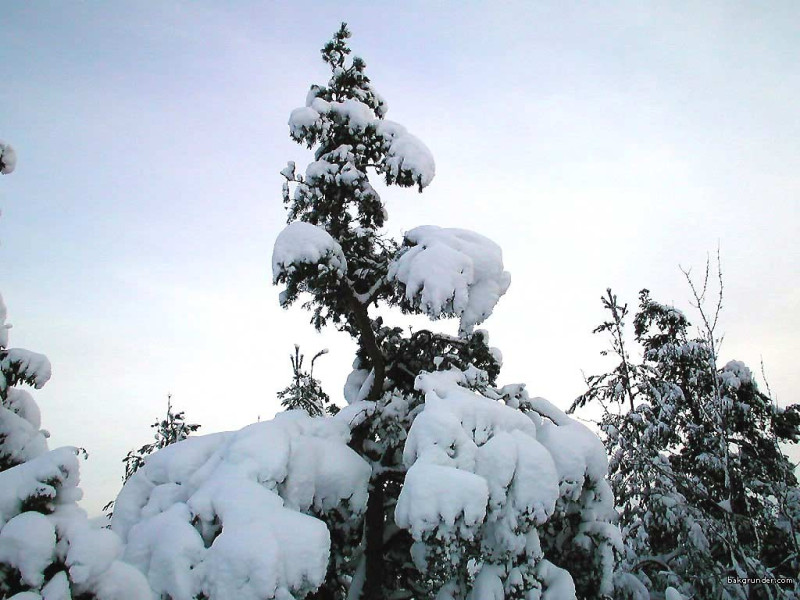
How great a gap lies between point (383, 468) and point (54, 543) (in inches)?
175

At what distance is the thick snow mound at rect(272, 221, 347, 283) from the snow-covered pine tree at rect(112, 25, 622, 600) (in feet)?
0.07

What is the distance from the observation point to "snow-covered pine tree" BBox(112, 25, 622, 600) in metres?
5.35

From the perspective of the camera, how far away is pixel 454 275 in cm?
689

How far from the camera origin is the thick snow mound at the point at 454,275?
687cm

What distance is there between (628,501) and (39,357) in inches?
488

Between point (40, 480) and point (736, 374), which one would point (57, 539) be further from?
point (736, 374)

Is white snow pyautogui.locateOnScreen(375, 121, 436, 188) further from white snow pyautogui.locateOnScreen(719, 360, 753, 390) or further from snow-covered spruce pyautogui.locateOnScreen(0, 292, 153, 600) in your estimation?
white snow pyautogui.locateOnScreen(719, 360, 753, 390)

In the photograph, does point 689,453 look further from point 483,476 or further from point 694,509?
point 483,476

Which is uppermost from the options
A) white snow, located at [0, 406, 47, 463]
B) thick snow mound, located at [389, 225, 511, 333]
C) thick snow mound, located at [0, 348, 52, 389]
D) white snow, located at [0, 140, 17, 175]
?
white snow, located at [0, 140, 17, 175]

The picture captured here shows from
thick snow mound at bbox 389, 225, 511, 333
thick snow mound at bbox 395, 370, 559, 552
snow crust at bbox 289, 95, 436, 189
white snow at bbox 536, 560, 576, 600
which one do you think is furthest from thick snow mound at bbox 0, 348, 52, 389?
white snow at bbox 536, 560, 576, 600

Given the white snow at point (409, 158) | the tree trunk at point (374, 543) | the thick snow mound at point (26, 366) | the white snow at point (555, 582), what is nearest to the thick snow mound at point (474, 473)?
the white snow at point (555, 582)

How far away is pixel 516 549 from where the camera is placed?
232 inches

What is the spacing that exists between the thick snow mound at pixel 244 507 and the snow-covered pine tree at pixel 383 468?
2 cm

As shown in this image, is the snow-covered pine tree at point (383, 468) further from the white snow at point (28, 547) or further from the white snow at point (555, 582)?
the white snow at point (28, 547)
